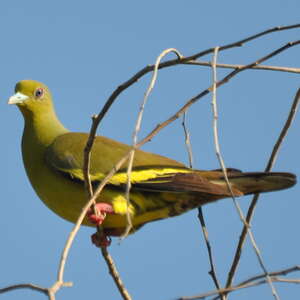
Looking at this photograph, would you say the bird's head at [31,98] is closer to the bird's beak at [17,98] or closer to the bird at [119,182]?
the bird's beak at [17,98]

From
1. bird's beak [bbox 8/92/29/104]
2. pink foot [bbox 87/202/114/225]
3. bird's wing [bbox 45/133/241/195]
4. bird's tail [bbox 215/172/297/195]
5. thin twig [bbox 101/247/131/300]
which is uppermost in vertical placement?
bird's beak [bbox 8/92/29/104]

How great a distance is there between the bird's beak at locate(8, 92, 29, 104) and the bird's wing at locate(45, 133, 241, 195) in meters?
0.56

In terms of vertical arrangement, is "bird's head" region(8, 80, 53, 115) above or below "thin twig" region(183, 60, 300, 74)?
above

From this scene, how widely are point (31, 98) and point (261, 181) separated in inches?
92.0

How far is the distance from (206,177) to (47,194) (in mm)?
1143

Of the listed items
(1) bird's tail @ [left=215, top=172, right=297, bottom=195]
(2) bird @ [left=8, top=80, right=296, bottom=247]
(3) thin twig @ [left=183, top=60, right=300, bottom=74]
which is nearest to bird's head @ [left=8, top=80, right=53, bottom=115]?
(2) bird @ [left=8, top=80, right=296, bottom=247]

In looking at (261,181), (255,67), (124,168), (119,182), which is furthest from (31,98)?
(255,67)

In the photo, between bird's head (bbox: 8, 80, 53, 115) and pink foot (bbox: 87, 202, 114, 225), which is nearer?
pink foot (bbox: 87, 202, 114, 225)

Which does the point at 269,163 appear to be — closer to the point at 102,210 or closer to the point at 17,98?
the point at 102,210

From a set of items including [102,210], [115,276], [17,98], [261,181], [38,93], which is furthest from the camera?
[38,93]

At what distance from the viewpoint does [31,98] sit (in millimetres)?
5652

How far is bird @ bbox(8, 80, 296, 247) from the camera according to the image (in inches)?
168

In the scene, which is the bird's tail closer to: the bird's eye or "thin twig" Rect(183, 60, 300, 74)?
"thin twig" Rect(183, 60, 300, 74)

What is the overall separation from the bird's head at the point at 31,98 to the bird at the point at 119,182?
32 cm
